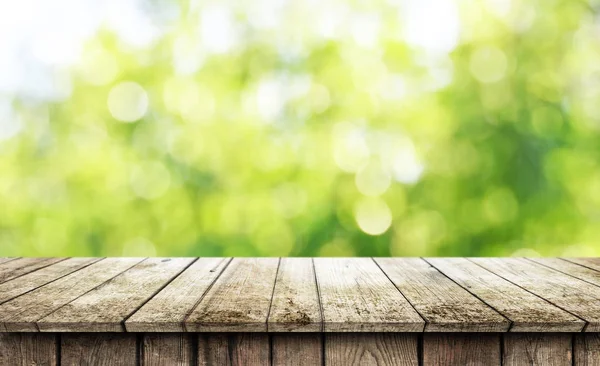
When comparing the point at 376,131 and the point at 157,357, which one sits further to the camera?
the point at 376,131

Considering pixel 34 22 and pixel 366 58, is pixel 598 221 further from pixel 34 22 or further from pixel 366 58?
pixel 34 22

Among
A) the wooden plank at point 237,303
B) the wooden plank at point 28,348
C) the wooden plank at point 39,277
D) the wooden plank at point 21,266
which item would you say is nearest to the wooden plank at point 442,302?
the wooden plank at point 237,303

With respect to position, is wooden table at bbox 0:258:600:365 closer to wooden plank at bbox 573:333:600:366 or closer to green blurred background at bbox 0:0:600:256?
wooden plank at bbox 573:333:600:366

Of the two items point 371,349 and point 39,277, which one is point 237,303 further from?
point 39,277

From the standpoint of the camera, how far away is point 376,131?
4684 mm

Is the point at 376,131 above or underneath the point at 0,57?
underneath

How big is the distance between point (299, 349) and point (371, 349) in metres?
0.15

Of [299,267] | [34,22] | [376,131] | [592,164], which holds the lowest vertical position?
[299,267]

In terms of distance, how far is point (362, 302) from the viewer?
53.5 inches

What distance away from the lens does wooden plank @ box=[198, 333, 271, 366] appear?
126cm

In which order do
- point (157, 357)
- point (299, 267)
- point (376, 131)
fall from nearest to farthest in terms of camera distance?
point (157, 357) < point (299, 267) < point (376, 131)

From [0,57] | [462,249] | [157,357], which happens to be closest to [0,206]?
[0,57]

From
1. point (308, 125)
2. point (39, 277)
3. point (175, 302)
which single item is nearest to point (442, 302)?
point (175, 302)

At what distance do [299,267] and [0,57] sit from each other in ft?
13.1
